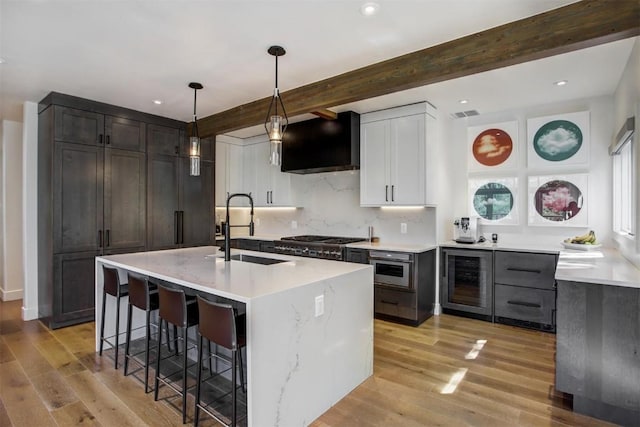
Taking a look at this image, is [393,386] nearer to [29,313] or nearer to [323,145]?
[323,145]

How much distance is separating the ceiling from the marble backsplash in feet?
4.87

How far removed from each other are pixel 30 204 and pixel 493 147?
5.90 meters

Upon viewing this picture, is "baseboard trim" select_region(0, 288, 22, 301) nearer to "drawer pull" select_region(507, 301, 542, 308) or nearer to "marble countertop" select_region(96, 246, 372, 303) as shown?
"marble countertop" select_region(96, 246, 372, 303)

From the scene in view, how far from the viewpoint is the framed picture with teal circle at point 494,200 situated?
4.55 meters

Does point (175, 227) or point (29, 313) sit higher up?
point (175, 227)

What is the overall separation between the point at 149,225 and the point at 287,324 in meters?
3.40

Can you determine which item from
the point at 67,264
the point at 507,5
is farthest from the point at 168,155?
the point at 507,5

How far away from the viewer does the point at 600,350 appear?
2.23 m

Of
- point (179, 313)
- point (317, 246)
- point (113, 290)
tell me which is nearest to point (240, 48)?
point (179, 313)

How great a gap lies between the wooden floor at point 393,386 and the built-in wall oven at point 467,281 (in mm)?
463

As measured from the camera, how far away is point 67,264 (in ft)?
13.1

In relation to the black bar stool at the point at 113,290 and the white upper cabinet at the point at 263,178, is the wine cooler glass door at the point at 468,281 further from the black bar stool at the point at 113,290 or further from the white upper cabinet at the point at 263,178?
the black bar stool at the point at 113,290

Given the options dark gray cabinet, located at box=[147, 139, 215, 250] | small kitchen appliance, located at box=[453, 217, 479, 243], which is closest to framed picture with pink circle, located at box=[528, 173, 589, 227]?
small kitchen appliance, located at box=[453, 217, 479, 243]

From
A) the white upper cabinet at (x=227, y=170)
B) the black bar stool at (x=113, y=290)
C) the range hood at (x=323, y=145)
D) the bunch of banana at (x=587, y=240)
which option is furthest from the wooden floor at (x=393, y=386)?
the white upper cabinet at (x=227, y=170)
